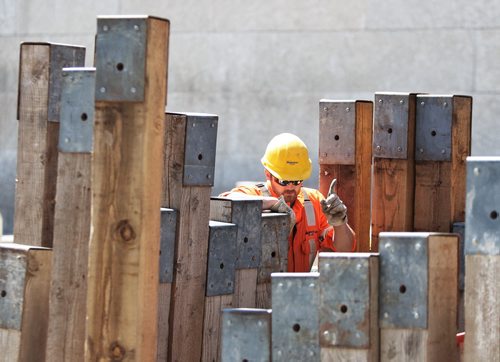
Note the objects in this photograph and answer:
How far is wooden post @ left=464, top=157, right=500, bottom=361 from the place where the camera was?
3.85 metres

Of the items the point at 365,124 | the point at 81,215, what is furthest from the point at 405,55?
the point at 81,215

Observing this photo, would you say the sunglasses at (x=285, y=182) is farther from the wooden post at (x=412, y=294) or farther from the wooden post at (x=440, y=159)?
the wooden post at (x=412, y=294)

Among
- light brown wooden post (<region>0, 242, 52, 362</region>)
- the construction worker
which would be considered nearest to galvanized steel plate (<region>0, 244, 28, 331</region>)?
light brown wooden post (<region>0, 242, 52, 362</region>)

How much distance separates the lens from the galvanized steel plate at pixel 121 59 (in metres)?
3.96

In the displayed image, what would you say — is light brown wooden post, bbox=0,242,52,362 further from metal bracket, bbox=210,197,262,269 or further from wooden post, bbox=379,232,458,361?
wooden post, bbox=379,232,458,361

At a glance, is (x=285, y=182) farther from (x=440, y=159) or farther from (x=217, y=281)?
(x=217, y=281)

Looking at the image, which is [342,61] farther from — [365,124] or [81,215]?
[81,215]

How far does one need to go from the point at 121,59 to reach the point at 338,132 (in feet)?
7.44

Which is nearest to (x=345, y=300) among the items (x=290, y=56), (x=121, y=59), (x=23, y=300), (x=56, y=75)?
(x=121, y=59)

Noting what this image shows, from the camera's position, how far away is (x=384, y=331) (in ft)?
13.2

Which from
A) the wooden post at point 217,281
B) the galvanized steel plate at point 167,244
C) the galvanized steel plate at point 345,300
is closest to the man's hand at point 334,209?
the wooden post at point 217,281

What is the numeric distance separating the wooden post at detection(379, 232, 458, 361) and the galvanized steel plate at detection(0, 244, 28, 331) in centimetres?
134

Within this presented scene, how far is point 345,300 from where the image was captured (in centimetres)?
402

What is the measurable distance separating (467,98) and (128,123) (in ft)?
7.30
